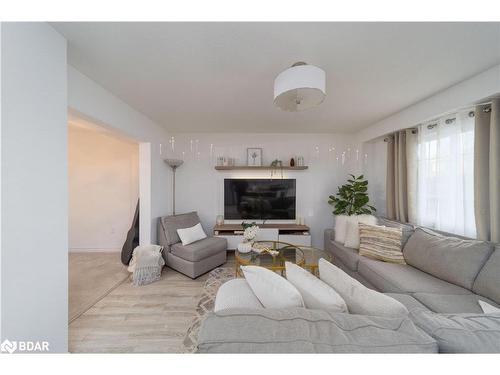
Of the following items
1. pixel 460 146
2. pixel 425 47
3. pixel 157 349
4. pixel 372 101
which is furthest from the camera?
pixel 372 101

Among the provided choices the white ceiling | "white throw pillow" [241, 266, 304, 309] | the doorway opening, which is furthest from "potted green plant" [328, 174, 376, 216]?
the doorway opening

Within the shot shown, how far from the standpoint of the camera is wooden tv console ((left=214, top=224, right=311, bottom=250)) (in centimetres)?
321

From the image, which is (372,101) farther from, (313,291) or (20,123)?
(20,123)

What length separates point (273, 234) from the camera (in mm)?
3221

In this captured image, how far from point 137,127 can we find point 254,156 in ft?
6.47

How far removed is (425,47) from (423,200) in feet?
6.48

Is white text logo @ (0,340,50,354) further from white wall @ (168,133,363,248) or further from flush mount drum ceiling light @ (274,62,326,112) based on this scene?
white wall @ (168,133,363,248)

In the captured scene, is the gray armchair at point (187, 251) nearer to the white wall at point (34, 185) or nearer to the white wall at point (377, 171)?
the white wall at point (34, 185)

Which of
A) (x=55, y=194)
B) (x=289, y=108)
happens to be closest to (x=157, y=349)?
(x=55, y=194)

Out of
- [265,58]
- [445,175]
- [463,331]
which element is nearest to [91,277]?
[265,58]

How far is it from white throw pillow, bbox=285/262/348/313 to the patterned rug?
64cm

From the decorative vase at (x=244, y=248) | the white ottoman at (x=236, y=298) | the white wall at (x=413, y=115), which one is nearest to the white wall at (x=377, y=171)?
the white wall at (x=413, y=115)
